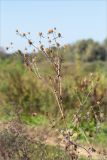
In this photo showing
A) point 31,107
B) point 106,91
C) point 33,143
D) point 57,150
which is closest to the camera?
point 33,143

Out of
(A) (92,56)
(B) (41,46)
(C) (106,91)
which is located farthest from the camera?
(A) (92,56)

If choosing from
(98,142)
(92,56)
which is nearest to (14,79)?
(98,142)

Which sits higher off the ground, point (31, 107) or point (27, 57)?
point (27, 57)

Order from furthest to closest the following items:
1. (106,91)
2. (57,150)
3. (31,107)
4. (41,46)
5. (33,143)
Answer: (31,107)
(106,91)
(57,150)
(33,143)
(41,46)

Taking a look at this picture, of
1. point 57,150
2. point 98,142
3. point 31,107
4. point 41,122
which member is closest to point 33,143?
point 57,150

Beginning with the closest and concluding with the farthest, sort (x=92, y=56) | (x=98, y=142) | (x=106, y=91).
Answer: (x=98, y=142) → (x=106, y=91) → (x=92, y=56)

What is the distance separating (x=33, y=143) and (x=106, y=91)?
6277 millimetres

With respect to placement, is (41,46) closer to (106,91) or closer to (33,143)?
(33,143)

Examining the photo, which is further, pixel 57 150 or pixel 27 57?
pixel 57 150

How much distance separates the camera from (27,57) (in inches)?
240

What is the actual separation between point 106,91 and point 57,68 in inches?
265

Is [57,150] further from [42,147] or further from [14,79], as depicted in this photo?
[14,79]

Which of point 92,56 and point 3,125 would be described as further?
point 92,56

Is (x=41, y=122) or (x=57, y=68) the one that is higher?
(x=57, y=68)
